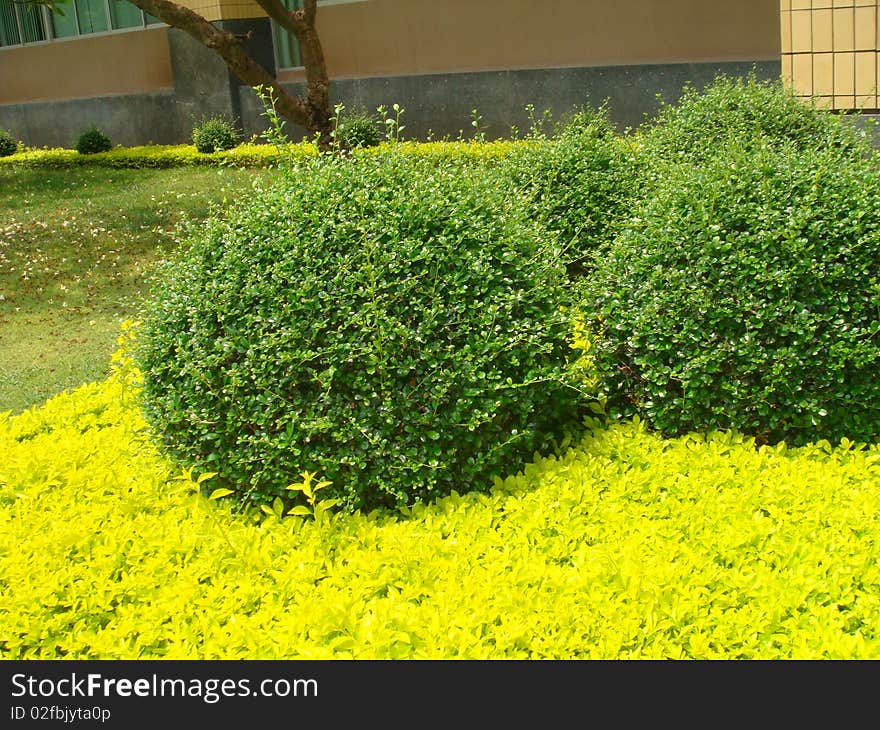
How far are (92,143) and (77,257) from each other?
9021mm

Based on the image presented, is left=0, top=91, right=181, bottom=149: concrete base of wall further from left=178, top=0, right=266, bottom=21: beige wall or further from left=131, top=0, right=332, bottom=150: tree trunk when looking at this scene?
left=131, top=0, right=332, bottom=150: tree trunk

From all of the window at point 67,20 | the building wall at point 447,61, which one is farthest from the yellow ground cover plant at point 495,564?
the window at point 67,20

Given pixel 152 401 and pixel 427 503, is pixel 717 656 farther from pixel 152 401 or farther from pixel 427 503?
pixel 152 401

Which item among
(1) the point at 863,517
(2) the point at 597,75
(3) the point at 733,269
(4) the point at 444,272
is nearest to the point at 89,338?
(4) the point at 444,272

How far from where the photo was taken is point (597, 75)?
13.2 metres

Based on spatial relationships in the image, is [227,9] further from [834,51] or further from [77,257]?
[834,51]

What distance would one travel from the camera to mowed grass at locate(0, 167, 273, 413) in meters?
7.47

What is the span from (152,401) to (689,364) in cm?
213

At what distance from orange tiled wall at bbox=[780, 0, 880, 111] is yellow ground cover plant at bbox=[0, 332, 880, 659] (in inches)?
199

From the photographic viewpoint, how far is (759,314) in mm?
3902

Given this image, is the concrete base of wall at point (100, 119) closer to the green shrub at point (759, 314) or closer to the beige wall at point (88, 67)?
the beige wall at point (88, 67)

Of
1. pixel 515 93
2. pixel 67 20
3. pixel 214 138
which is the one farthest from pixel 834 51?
pixel 67 20

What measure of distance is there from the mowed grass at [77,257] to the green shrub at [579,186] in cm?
189

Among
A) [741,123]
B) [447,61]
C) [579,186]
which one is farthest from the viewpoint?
[447,61]
